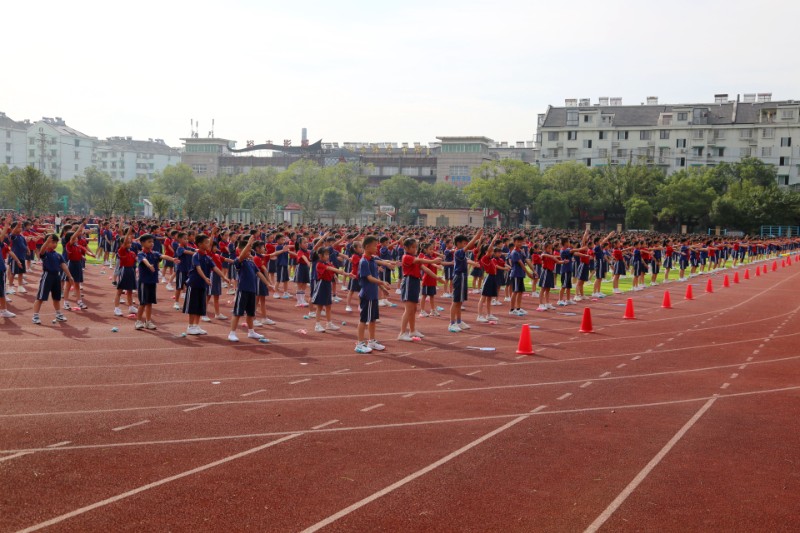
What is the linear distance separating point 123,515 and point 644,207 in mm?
72022

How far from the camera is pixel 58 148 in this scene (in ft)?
440

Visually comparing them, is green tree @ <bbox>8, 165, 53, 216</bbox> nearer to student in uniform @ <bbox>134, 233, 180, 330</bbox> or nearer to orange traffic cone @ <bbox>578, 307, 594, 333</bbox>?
student in uniform @ <bbox>134, 233, 180, 330</bbox>

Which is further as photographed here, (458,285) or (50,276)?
(458,285)

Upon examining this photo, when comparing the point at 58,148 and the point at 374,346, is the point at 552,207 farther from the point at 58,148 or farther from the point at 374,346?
Answer: the point at 58,148

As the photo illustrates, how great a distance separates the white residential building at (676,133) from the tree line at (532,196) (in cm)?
581

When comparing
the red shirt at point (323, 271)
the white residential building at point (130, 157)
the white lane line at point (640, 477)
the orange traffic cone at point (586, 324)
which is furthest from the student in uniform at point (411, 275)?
the white residential building at point (130, 157)

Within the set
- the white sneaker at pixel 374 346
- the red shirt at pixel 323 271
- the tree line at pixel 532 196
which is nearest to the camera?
the white sneaker at pixel 374 346

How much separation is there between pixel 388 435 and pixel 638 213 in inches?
2715

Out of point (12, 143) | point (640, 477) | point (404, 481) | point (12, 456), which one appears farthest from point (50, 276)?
point (12, 143)

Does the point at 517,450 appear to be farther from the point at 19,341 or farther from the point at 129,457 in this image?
the point at 19,341

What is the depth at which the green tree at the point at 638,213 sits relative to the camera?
2869 inches

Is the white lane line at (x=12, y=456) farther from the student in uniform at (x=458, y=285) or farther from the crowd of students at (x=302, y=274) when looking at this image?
the student in uniform at (x=458, y=285)

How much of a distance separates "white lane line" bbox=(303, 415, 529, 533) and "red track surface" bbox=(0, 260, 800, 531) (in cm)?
2

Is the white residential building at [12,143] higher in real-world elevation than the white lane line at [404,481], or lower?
higher
